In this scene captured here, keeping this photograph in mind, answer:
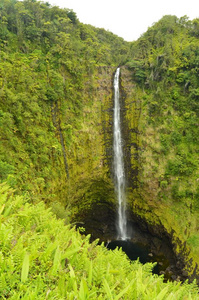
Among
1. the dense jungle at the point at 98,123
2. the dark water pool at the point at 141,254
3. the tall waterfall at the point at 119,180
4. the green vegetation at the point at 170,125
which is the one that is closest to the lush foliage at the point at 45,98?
the dense jungle at the point at 98,123

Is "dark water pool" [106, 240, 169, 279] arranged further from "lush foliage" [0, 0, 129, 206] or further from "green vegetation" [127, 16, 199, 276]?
"lush foliage" [0, 0, 129, 206]

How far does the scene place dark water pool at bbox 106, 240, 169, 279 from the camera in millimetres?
14730

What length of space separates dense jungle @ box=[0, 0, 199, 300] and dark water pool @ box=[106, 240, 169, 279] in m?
1.05

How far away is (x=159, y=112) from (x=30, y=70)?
13233mm

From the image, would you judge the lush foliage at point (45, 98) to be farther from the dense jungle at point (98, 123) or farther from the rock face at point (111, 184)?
the rock face at point (111, 184)

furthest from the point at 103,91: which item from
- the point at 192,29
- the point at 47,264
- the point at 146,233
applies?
the point at 47,264

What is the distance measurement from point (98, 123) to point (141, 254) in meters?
13.6

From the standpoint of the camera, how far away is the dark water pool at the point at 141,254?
14.7 m

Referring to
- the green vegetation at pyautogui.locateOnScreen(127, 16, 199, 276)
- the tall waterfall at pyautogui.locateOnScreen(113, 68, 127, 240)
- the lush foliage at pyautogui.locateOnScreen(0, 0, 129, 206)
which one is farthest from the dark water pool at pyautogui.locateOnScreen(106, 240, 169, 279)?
the lush foliage at pyautogui.locateOnScreen(0, 0, 129, 206)

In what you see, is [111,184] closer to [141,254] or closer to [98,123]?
[98,123]

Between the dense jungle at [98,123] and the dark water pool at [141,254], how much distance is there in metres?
1.05

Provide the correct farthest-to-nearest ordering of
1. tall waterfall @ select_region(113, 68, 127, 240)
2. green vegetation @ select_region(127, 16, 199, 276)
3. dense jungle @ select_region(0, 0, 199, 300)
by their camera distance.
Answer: tall waterfall @ select_region(113, 68, 127, 240), green vegetation @ select_region(127, 16, 199, 276), dense jungle @ select_region(0, 0, 199, 300)

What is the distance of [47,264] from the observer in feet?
7.65

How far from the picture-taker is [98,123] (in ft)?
62.3
